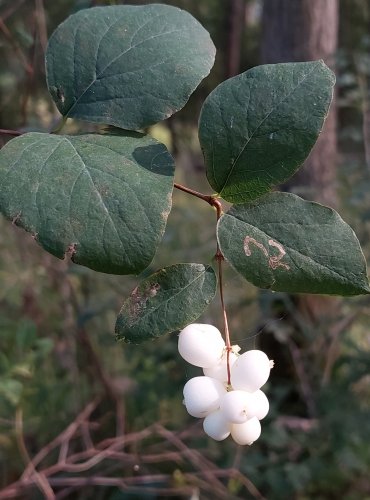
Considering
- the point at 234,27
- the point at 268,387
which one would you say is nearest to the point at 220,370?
the point at 268,387

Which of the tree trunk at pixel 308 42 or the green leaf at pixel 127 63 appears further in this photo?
the tree trunk at pixel 308 42

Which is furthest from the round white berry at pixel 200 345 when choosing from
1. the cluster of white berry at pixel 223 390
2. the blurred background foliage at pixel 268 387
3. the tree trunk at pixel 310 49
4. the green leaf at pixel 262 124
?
the tree trunk at pixel 310 49

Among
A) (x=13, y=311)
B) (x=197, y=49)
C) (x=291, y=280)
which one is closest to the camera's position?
(x=291, y=280)

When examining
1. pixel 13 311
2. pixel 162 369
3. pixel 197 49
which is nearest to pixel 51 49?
pixel 197 49

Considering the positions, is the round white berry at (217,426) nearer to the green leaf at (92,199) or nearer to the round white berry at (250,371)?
the round white berry at (250,371)

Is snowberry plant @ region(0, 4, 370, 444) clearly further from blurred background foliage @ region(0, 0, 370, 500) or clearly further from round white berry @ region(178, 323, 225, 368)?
blurred background foliage @ region(0, 0, 370, 500)

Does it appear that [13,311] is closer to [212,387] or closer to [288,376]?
[288,376]
